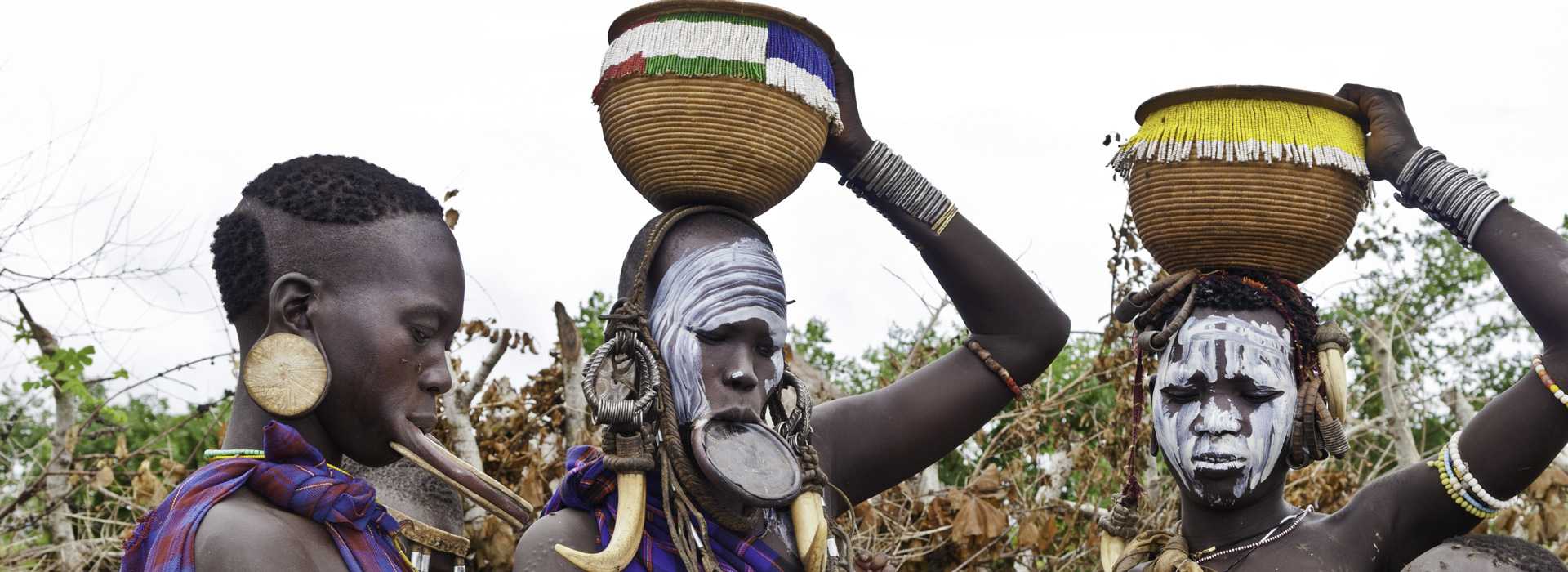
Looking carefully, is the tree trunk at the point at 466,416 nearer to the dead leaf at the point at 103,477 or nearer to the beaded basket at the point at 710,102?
the dead leaf at the point at 103,477

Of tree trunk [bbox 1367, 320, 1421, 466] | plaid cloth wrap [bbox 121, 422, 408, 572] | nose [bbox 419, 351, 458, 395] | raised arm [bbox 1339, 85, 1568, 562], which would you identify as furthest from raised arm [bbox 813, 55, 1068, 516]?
tree trunk [bbox 1367, 320, 1421, 466]

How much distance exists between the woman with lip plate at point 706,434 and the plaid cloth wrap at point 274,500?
1.75 ft

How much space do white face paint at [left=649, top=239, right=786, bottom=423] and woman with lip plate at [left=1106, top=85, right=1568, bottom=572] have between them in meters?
1.12

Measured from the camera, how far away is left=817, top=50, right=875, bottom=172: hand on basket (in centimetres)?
350

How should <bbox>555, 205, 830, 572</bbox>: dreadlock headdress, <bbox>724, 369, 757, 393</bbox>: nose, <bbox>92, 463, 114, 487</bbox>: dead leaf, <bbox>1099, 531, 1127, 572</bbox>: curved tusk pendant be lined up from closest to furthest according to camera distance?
<bbox>555, 205, 830, 572</bbox>: dreadlock headdress < <bbox>724, 369, 757, 393</bbox>: nose < <bbox>1099, 531, 1127, 572</bbox>: curved tusk pendant < <bbox>92, 463, 114, 487</bbox>: dead leaf

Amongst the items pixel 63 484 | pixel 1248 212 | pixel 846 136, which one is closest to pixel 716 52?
pixel 846 136

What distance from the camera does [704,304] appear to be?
10.1ft

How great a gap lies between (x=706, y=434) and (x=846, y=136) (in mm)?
901

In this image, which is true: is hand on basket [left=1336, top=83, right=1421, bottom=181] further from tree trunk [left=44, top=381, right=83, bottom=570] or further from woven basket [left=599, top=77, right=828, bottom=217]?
tree trunk [left=44, top=381, right=83, bottom=570]

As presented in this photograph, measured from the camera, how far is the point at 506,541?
5.46 meters

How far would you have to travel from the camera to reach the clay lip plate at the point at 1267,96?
3.62m

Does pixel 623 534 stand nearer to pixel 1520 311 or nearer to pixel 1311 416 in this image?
pixel 1311 416

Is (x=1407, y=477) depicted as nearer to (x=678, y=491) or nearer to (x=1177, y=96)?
(x=1177, y=96)

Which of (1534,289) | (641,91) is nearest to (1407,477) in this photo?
(1534,289)
